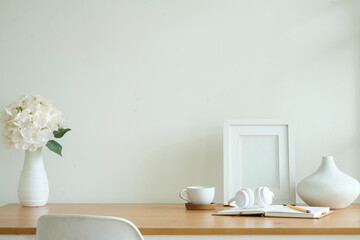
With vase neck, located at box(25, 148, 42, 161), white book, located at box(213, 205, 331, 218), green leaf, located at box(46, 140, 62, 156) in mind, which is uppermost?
green leaf, located at box(46, 140, 62, 156)

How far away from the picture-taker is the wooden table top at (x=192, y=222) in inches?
58.3

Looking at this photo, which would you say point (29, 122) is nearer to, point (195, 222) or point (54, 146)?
point (54, 146)

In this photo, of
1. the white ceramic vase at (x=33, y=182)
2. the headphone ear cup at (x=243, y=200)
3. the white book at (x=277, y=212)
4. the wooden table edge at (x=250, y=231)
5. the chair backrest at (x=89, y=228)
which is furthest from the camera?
the white ceramic vase at (x=33, y=182)

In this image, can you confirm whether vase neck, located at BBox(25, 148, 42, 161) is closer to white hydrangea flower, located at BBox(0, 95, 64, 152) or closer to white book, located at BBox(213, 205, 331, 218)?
white hydrangea flower, located at BBox(0, 95, 64, 152)

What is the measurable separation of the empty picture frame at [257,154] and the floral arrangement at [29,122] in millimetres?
769

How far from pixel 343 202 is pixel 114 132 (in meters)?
1.07

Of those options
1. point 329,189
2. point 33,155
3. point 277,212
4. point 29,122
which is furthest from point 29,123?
point 329,189

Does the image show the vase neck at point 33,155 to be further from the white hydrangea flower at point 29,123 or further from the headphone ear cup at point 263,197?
the headphone ear cup at point 263,197

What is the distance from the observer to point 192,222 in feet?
5.28

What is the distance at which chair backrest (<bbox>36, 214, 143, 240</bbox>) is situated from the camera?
1.30 metres

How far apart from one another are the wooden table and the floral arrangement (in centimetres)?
29

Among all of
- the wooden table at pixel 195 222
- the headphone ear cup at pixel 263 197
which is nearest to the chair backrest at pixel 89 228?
the wooden table at pixel 195 222

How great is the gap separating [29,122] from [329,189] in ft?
4.15

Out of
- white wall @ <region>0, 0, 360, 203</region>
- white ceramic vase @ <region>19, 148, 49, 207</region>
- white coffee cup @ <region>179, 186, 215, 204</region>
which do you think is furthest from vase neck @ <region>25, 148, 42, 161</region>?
white coffee cup @ <region>179, 186, 215, 204</region>
